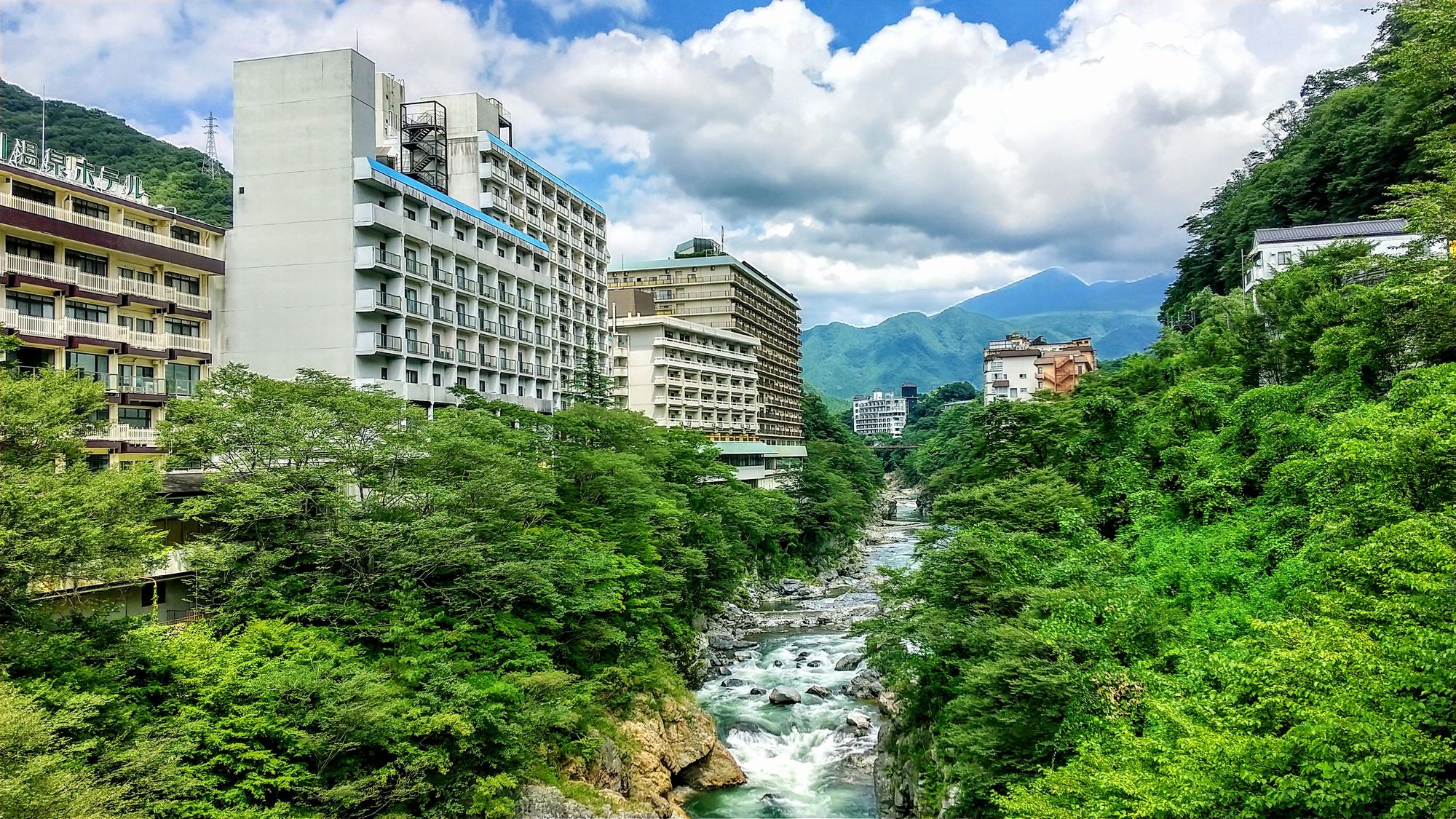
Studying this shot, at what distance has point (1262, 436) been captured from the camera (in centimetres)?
2350

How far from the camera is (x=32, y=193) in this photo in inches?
1174

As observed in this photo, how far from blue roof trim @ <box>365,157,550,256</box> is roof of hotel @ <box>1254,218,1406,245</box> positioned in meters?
44.8

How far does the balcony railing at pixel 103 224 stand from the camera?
92.5 feet

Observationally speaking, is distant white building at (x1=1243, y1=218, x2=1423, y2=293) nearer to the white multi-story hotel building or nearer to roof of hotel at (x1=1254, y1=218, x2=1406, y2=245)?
roof of hotel at (x1=1254, y1=218, x2=1406, y2=245)

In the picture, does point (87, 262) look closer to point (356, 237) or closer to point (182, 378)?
point (182, 378)

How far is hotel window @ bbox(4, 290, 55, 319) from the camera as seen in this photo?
93.1ft

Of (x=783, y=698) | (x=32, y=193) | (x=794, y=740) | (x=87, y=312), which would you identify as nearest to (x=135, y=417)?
(x=87, y=312)

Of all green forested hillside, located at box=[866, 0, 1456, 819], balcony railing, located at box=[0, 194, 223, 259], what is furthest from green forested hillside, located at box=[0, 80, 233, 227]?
green forested hillside, located at box=[866, 0, 1456, 819]

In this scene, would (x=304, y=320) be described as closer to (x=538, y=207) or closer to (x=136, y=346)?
(x=136, y=346)

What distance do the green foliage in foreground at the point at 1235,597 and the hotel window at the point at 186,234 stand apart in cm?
3546

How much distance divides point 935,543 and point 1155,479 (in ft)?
27.2

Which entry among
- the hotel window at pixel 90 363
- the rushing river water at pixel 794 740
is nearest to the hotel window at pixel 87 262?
the hotel window at pixel 90 363

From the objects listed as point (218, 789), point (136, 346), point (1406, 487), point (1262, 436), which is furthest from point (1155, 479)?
point (136, 346)

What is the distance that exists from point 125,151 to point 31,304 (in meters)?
41.3
